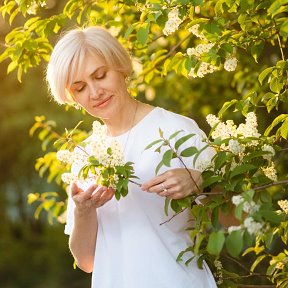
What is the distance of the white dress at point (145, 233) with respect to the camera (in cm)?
252

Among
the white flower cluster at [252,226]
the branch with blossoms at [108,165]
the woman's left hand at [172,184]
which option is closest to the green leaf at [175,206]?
the woman's left hand at [172,184]

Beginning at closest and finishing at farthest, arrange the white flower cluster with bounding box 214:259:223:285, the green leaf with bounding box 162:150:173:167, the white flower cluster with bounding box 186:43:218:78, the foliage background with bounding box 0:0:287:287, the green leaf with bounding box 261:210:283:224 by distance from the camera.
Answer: the green leaf with bounding box 261:210:283:224 → the green leaf with bounding box 162:150:173:167 → the white flower cluster with bounding box 186:43:218:78 → the white flower cluster with bounding box 214:259:223:285 → the foliage background with bounding box 0:0:287:287

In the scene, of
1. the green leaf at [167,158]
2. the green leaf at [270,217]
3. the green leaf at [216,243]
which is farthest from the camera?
the green leaf at [167,158]

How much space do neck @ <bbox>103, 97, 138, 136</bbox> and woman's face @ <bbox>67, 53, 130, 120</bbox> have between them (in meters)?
0.04

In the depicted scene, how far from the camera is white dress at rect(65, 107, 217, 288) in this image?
2520mm

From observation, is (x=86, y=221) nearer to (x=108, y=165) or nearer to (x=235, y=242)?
(x=108, y=165)

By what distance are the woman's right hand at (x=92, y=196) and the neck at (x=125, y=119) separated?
0.86 ft

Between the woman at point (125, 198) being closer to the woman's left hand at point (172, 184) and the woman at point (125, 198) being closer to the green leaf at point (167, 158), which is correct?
the woman's left hand at point (172, 184)

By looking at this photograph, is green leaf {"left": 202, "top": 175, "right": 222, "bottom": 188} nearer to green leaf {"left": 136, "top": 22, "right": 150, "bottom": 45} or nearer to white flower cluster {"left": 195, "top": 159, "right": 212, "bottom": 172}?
white flower cluster {"left": 195, "top": 159, "right": 212, "bottom": 172}

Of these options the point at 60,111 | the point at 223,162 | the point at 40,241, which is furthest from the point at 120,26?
the point at 40,241

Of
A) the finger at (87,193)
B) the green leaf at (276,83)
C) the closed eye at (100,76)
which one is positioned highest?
the closed eye at (100,76)

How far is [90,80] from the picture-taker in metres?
2.51

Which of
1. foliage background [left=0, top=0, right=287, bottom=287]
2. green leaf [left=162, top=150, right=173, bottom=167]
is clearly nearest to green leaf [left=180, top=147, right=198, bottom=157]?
green leaf [left=162, top=150, right=173, bottom=167]

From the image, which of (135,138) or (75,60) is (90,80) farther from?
(135,138)
